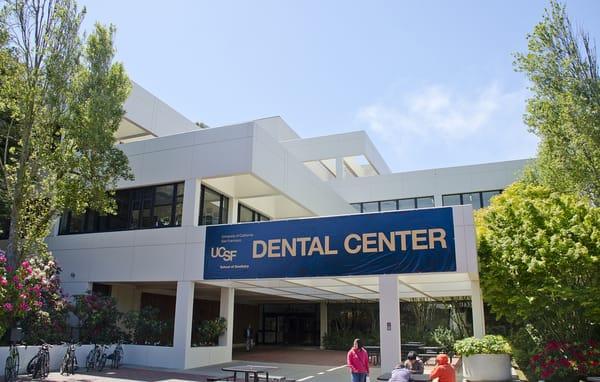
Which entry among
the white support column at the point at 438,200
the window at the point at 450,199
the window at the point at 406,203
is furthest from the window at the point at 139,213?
the window at the point at 450,199

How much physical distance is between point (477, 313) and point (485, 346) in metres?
1.57

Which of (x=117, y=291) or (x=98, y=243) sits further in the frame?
(x=117, y=291)

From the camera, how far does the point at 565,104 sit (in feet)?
52.6

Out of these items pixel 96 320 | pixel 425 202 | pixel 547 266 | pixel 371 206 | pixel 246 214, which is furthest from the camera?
pixel 371 206

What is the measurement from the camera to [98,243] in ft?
64.8

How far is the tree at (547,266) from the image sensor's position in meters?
14.2

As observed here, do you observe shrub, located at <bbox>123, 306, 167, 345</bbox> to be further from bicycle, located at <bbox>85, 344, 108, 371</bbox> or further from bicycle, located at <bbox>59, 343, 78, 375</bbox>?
bicycle, located at <bbox>59, 343, 78, 375</bbox>

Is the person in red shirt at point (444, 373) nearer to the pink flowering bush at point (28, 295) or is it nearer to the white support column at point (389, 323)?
the white support column at point (389, 323)

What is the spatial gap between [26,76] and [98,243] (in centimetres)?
695

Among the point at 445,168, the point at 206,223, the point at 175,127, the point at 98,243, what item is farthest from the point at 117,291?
the point at 445,168

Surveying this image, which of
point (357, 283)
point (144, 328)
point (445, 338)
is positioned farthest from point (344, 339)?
point (144, 328)

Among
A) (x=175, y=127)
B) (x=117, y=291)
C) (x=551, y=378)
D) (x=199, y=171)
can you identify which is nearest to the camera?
(x=551, y=378)

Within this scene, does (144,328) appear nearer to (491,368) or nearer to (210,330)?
(210,330)

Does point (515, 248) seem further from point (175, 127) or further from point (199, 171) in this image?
point (175, 127)
